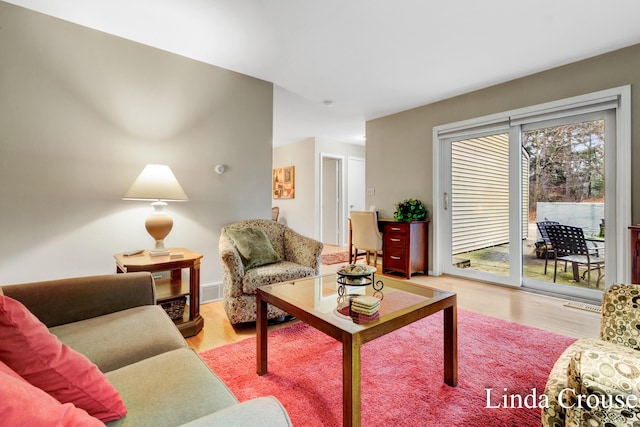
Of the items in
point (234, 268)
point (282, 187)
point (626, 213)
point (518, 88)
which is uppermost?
point (518, 88)

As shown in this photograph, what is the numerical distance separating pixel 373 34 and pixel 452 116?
1862 mm

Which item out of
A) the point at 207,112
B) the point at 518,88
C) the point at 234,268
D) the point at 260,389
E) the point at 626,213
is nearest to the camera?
the point at 260,389

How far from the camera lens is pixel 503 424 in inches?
51.5

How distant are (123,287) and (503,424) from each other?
6.40ft

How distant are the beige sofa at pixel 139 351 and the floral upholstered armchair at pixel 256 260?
2.26ft

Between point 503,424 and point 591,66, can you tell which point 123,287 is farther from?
point 591,66

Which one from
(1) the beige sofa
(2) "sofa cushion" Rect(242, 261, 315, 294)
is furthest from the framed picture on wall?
(1) the beige sofa

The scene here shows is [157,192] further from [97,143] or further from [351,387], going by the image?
[351,387]

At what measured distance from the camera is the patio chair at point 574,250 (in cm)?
288

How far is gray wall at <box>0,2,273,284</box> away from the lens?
2.15m

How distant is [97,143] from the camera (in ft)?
7.99

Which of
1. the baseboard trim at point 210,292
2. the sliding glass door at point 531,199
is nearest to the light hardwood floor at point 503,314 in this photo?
the baseboard trim at point 210,292

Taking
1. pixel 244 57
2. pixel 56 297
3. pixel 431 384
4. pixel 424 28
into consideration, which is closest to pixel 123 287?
pixel 56 297

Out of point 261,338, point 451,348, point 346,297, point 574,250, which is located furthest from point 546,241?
point 261,338
